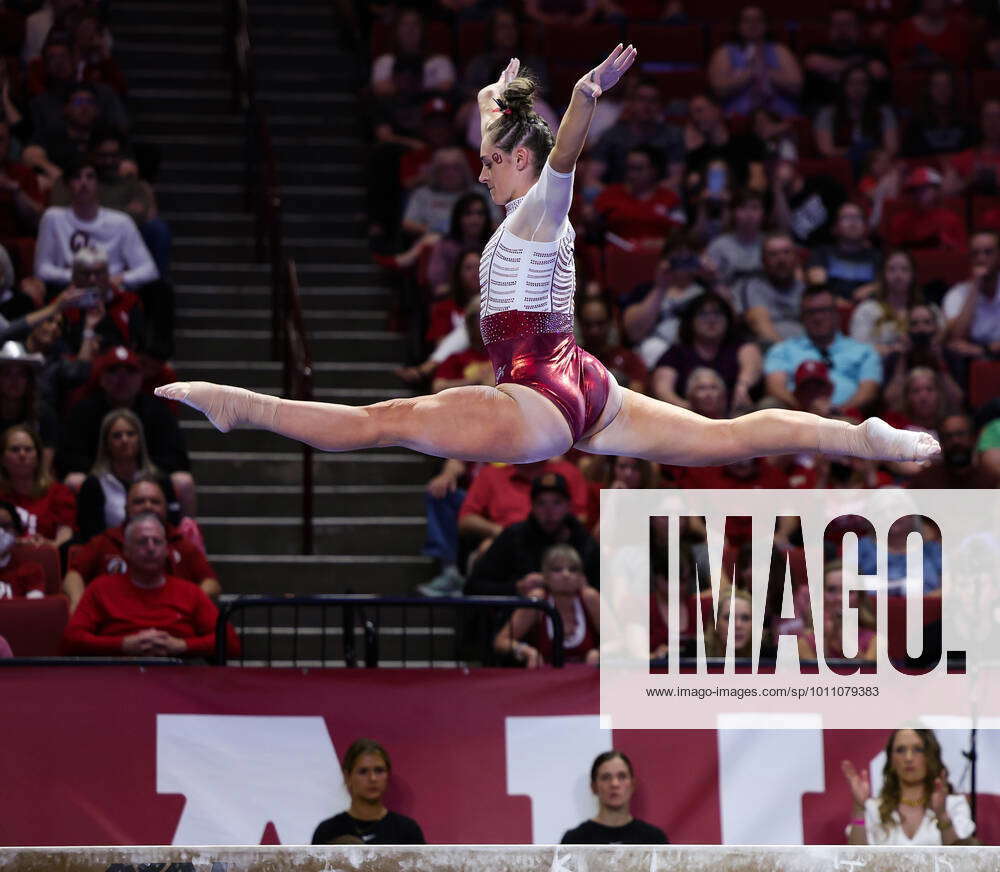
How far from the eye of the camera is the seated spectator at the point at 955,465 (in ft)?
27.9

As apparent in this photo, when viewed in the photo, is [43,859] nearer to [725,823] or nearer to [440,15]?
[725,823]

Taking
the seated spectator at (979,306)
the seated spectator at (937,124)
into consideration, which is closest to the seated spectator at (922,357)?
the seated spectator at (979,306)

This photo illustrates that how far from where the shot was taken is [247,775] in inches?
255

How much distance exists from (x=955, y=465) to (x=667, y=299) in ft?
6.72

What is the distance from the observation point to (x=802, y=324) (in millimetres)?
9781

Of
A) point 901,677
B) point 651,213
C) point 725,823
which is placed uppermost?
point 651,213

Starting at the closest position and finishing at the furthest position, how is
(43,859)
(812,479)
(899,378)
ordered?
(43,859) → (812,479) → (899,378)

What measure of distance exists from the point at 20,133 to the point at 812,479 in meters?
5.72

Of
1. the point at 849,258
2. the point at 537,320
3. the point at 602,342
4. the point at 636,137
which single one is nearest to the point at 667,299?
the point at 602,342

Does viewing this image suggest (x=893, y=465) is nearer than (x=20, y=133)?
Yes

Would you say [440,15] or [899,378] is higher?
[440,15]

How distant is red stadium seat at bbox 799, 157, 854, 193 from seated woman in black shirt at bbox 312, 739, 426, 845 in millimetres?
6285

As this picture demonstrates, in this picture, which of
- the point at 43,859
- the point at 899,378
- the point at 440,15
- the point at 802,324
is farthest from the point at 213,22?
the point at 43,859

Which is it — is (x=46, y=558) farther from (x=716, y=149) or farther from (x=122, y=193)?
(x=716, y=149)
